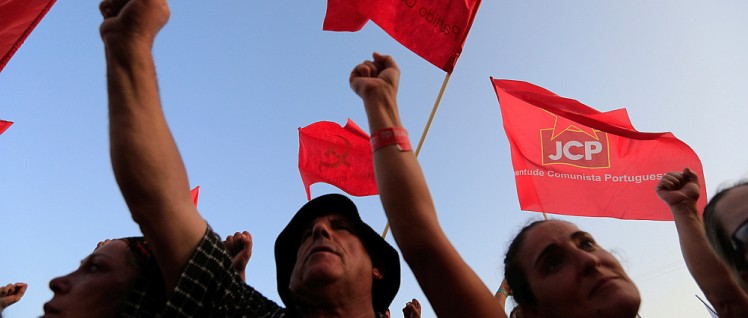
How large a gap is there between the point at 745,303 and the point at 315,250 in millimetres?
1616

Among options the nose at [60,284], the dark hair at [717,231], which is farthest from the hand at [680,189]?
the nose at [60,284]

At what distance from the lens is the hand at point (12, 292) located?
4031 millimetres

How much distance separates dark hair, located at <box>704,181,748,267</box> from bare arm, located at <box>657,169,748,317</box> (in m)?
0.07

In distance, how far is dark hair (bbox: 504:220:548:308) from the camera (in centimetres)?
200

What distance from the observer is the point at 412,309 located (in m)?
4.45

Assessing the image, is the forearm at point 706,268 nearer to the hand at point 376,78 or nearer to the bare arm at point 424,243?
the bare arm at point 424,243

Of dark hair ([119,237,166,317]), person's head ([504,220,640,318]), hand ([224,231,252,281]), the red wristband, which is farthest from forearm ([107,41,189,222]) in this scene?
hand ([224,231,252,281])

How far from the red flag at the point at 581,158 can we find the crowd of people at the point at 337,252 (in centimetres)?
270

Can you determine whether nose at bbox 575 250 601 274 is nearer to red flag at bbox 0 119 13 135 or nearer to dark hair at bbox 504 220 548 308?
dark hair at bbox 504 220 548 308

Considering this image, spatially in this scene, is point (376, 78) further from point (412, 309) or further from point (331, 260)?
point (412, 309)

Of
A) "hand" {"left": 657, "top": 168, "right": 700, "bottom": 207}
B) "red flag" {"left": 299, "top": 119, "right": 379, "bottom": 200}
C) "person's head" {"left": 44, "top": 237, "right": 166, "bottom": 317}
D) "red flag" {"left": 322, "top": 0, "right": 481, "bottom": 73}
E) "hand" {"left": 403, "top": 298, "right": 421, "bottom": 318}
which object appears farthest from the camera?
"red flag" {"left": 299, "top": 119, "right": 379, "bottom": 200}

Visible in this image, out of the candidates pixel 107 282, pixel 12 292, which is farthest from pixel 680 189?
pixel 12 292

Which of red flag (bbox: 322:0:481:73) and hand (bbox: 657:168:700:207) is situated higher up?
red flag (bbox: 322:0:481:73)

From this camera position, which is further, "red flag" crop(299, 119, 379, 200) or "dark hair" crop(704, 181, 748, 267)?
"red flag" crop(299, 119, 379, 200)
